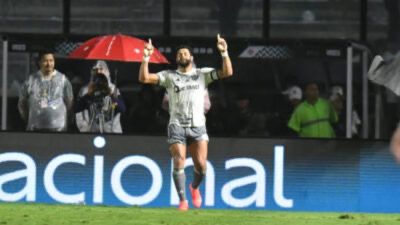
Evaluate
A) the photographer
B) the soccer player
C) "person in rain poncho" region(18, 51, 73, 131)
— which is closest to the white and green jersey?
the soccer player

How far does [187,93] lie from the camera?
1425 centimetres

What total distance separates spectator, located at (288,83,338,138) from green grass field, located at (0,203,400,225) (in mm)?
2246

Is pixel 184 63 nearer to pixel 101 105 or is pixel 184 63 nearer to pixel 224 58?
pixel 224 58

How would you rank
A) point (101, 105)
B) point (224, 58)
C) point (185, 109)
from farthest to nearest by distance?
1. point (101, 105)
2. point (185, 109)
3. point (224, 58)

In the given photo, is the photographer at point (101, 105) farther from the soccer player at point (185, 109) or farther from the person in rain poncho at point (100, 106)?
the soccer player at point (185, 109)

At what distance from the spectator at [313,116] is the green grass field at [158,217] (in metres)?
2.25

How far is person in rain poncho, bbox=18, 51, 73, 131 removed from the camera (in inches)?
638

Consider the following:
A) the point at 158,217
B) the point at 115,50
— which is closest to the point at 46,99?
the point at 115,50

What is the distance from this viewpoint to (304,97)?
1820 cm

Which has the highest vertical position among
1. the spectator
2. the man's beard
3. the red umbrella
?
the red umbrella

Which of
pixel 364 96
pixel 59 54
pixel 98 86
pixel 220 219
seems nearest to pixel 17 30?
pixel 59 54

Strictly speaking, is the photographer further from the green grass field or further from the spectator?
the spectator

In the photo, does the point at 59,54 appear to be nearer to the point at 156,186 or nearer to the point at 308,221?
the point at 156,186

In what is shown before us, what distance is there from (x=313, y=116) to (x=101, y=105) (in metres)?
2.92
